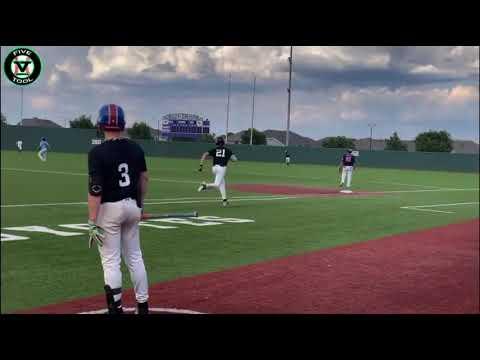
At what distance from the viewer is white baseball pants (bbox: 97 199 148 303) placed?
522 cm

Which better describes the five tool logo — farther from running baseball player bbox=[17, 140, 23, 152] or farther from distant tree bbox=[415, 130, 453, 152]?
distant tree bbox=[415, 130, 453, 152]

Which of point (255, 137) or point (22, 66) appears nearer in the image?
point (22, 66)

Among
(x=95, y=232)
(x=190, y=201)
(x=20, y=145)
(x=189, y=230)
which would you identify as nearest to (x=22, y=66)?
(x=95, y=232)

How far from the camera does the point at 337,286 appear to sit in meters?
7.47

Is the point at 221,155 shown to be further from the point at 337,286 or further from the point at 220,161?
the point at 337,286

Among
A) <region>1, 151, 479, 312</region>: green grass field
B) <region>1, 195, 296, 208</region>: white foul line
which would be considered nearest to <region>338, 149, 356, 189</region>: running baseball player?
<region>1, 151, 479, 312</region>: green grass field

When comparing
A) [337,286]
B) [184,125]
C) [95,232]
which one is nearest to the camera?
[95,232]

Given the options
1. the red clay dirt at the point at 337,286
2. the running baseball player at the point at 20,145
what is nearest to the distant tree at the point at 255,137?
the running baseball player at the point at 20,145

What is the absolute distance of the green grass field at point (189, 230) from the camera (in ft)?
23.9

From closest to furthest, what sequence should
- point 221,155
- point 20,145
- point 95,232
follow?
point 95,232 → point 221,155 → point 20,145

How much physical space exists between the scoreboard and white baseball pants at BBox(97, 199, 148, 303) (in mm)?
3350

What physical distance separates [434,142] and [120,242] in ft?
181

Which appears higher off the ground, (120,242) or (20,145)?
(20,145)
